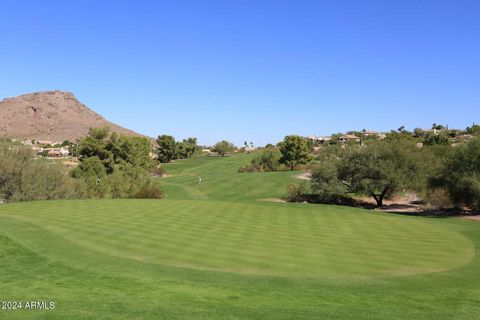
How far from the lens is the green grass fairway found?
9961 mm

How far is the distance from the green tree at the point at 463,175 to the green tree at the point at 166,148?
103092mm

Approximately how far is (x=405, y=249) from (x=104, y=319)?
13.0 m

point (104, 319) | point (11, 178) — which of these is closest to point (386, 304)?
point (104, 319)

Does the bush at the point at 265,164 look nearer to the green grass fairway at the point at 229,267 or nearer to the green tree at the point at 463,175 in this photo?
the green tree at the point at 463,175

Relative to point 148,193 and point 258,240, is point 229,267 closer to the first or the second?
point 258,240

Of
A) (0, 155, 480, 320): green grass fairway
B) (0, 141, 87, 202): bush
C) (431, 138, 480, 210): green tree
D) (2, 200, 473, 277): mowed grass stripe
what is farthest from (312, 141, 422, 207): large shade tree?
(0, 141, 87, 202): bush

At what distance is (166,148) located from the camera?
13375cm

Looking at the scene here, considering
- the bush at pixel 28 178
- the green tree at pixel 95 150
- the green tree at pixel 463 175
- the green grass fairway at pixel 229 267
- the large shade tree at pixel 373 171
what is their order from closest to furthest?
the green grass fairway at pixel 229 267 → the green tree at pixel 463 175 → the bush at pixel 28 178 → the large shade tree at pixel 373 171 → the green tree at pixel 95 150

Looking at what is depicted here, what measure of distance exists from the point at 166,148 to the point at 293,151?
52394 mm

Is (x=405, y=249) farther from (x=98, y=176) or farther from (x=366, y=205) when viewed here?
(x=98, y=176)

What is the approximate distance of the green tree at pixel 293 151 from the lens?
3703 inches

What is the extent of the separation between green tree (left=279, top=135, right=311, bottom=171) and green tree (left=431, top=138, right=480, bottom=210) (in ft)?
186

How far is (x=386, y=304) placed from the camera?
10711 mm

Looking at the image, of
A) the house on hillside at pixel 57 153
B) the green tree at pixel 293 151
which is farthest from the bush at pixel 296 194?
the house on hillside at pixel 57 153
